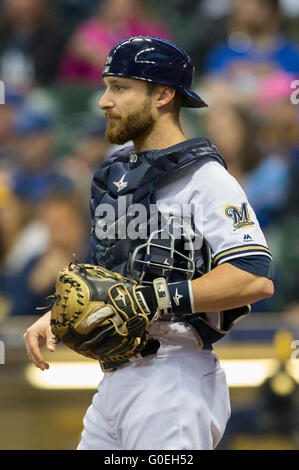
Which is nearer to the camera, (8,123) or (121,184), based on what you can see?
(121,184)

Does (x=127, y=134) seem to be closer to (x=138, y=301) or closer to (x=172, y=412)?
(x=138, y=301)

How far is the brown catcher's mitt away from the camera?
93.5 inches

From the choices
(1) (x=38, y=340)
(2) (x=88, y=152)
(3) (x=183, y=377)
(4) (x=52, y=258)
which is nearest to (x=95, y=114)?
(2) (x=88, y=152)

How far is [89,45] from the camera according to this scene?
23.1 feet

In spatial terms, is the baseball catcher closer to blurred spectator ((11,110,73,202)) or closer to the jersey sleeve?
the jersey sleeve

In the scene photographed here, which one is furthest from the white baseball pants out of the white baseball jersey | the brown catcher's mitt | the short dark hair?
the short dark hair

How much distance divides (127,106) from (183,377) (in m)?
0.89

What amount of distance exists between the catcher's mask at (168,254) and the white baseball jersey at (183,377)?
0.06 m

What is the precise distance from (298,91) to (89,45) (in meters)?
2.07

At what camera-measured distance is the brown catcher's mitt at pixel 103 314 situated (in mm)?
2375

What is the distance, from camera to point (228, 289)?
2.38 meters

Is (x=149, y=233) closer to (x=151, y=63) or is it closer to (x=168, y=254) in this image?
(x=168, y=254)

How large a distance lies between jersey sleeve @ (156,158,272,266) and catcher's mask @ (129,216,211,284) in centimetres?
5
